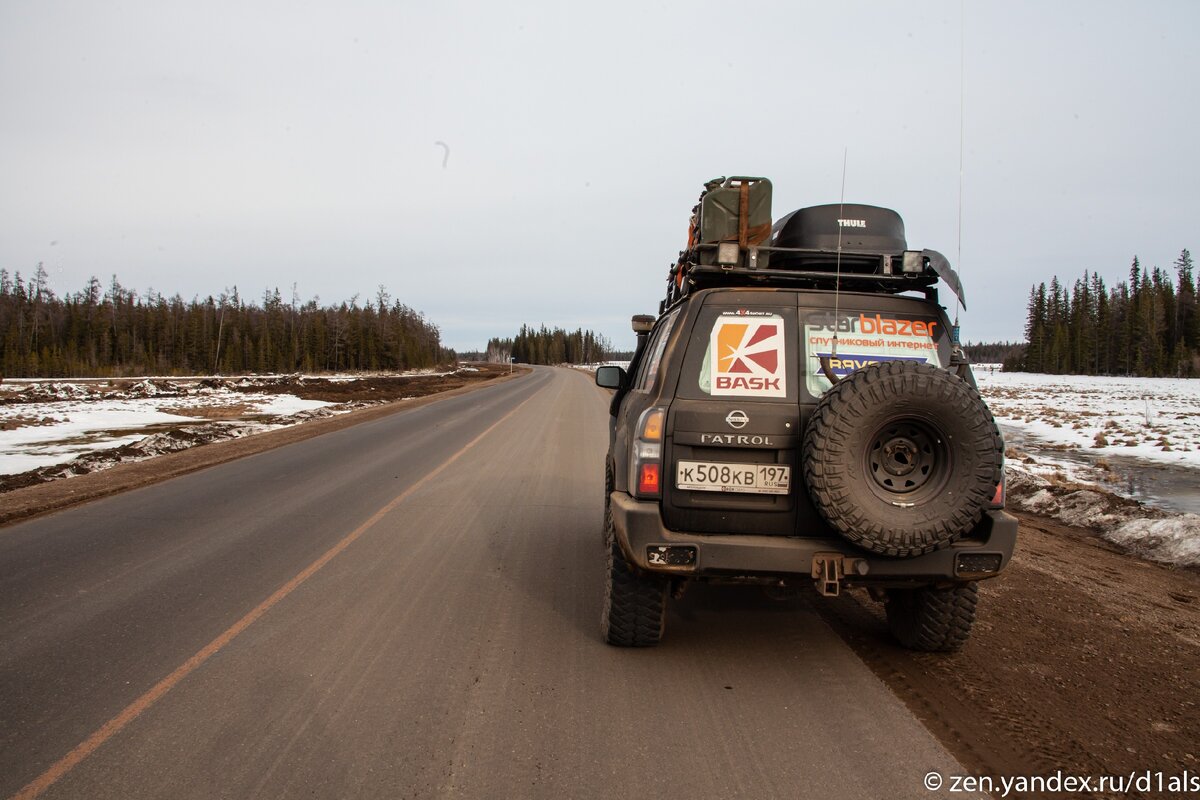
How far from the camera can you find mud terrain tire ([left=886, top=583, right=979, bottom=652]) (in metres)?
3.91

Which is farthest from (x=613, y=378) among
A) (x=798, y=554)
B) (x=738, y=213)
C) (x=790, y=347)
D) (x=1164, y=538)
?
(x=1164, y=538)

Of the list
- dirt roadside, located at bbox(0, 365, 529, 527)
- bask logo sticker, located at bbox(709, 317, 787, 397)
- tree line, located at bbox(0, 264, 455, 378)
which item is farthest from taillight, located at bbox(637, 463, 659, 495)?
tree line, located at bbox(0, 264, 455, 378)

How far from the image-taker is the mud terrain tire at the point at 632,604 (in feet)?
13.0

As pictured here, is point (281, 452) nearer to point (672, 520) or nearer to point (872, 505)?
point (672, 520)

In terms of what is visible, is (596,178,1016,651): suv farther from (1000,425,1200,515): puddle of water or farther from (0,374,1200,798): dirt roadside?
(1000,425,1200,515): puddle of water

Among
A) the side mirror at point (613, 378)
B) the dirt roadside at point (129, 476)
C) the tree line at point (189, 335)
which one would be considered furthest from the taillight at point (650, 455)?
the tree line at point (189, 335)

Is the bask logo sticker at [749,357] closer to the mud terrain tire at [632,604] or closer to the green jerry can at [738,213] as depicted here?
the mud terrain tire at [632,604]

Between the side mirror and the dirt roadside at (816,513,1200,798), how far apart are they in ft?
7.68

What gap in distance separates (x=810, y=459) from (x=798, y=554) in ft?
1.68

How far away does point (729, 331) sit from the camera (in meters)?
3.81

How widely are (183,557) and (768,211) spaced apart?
18.8ft

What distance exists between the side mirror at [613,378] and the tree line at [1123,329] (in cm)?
10026

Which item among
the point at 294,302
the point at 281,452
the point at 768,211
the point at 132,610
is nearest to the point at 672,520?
the point at 768,211

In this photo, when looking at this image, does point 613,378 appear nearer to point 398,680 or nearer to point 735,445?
point 735,445
